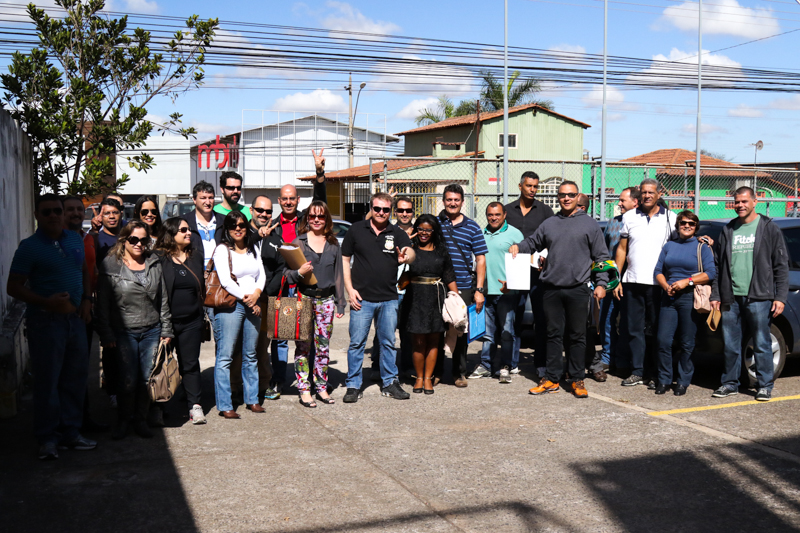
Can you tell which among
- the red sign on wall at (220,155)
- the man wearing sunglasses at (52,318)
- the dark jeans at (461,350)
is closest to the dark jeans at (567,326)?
the dark jeans at (461,350)

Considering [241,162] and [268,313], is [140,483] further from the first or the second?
[241,162]

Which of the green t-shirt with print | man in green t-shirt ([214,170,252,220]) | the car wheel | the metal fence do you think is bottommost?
the car wheel

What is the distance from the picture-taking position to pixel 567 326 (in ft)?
24.7

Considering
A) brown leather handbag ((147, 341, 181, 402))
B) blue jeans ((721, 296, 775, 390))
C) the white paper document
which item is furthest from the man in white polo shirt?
brown leather handbag ((147, 341, 181, 402))

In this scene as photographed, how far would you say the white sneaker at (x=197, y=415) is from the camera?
6.33 m

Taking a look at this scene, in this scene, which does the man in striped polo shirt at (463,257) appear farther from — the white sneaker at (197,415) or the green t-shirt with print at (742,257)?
the white sneaker at (197,415)

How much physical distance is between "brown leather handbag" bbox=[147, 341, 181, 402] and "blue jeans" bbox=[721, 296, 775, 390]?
5218 millimetres

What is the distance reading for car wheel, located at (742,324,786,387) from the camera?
7.55 metres

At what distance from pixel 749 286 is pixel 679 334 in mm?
823

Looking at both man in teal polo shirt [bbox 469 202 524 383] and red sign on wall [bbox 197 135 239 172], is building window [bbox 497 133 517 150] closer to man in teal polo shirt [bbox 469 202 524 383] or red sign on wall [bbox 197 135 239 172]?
red sign on wall [bbox 197 135 239 172]

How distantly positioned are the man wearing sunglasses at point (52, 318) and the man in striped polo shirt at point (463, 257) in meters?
3.65

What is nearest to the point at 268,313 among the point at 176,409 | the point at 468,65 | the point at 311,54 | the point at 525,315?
the point at 176,409

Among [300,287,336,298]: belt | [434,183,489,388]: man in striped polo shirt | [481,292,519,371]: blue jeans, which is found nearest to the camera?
[300,287,336,298]: belt

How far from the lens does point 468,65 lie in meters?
25.2
